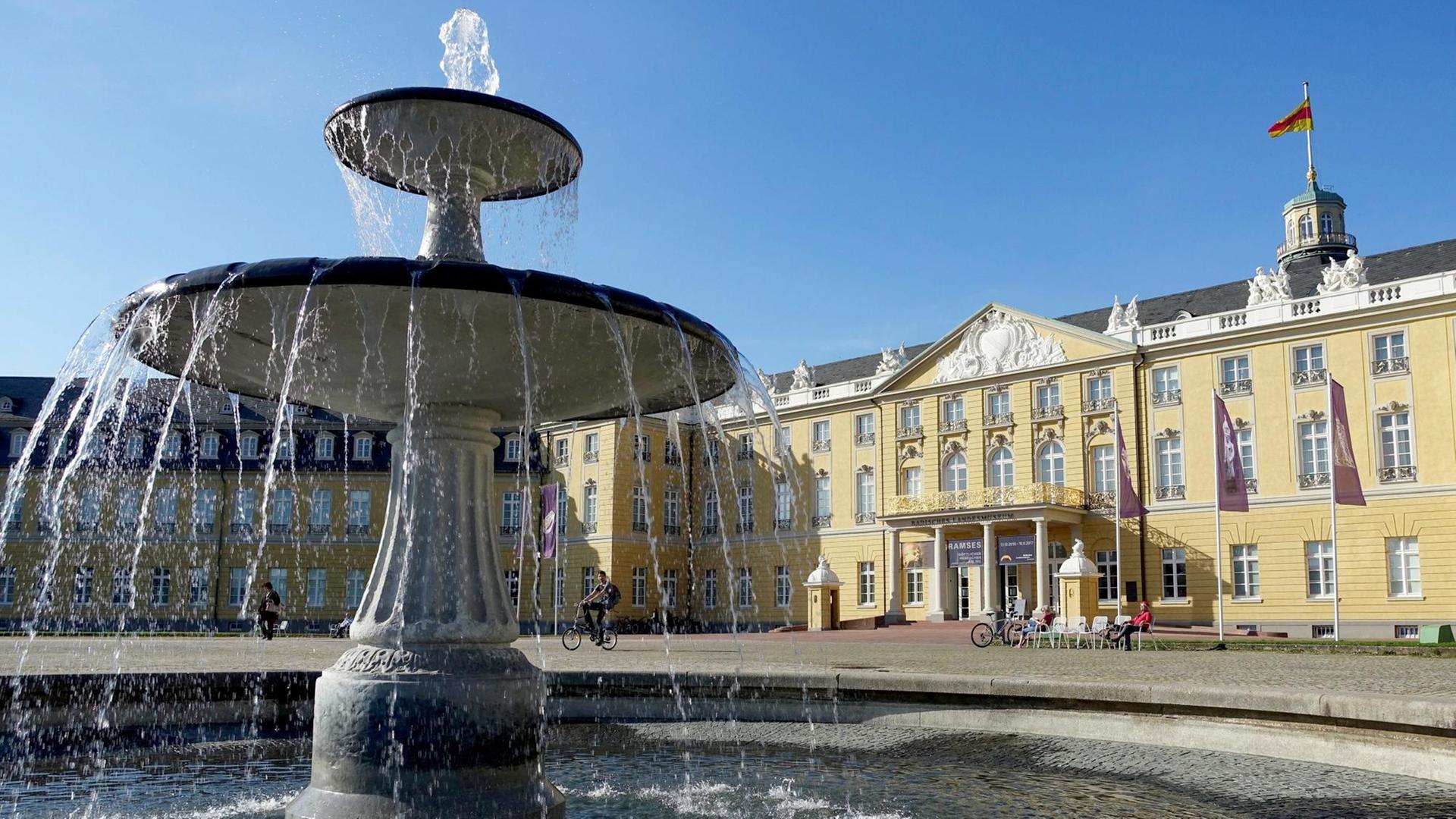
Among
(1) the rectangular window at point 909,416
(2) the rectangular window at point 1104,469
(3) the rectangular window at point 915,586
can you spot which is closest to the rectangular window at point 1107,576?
(2) the rectangular window at point 1104,469

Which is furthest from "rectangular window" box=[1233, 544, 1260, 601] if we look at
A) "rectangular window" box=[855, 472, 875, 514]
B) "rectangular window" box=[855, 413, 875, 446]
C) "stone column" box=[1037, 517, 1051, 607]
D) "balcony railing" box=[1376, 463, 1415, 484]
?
"rectangular window" box=[855, 413, 875, 446]

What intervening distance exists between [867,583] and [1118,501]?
45.0ft

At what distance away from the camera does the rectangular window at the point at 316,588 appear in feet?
171

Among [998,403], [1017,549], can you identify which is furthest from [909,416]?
[1017,549]

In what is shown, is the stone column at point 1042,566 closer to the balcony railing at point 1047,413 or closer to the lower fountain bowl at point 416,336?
the balcony railing at point 1047,413

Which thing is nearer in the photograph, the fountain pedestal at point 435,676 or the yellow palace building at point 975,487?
the fountain pedestal at point 435,676

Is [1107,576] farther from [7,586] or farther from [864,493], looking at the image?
[7,586]

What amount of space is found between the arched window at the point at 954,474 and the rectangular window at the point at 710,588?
13.5m

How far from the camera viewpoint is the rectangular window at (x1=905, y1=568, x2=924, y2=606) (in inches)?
1716

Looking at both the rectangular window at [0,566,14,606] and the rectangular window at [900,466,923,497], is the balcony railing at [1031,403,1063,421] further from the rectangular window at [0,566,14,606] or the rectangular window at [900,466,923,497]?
the rectangular window at [0,566,14,606]

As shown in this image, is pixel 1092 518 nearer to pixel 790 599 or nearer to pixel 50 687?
pixel 790 599

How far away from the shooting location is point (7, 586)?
51656 millimetres

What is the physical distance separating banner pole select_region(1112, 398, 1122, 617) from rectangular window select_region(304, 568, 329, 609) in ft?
114

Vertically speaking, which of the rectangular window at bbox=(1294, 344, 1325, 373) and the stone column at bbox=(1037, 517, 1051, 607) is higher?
the rectangular window at bbox=(1294, 344, 1325, 373)
